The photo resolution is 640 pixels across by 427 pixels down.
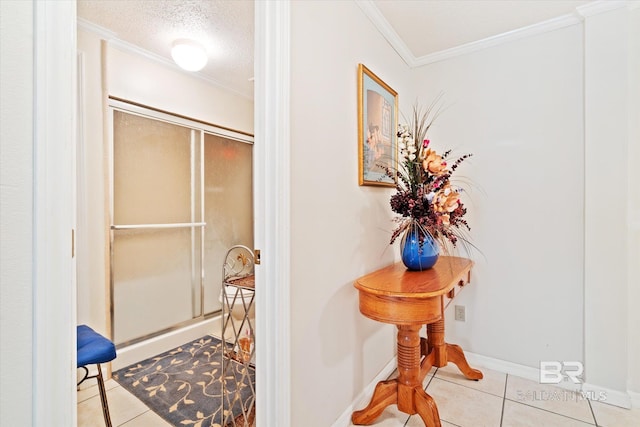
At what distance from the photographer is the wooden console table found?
4.40 feet

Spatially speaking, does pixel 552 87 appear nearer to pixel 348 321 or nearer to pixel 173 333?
pixel 348 321

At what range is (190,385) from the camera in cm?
208

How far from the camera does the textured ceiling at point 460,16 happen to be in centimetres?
186

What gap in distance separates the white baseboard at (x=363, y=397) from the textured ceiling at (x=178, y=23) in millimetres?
2505

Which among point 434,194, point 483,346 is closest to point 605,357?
point 483,346

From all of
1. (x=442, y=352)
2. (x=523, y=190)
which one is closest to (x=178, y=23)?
(x=523, y=190)

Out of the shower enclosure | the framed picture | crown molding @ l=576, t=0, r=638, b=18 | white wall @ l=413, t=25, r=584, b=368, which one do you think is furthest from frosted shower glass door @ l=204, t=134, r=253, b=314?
crown molding @ l=576, t=0, r=638, b=18

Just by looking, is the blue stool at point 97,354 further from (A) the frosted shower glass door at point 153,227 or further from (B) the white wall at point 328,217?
(B) the white wall at point 328,217

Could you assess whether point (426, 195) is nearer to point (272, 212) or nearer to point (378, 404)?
point (272, 212)

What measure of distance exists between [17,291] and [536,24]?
2.96 m

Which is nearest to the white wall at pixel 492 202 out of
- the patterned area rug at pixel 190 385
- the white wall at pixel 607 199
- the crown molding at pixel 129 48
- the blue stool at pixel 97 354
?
the white wall at pixel 607 199

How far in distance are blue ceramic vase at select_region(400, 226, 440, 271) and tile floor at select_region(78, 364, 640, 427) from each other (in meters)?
0.86

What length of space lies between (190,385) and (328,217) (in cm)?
163

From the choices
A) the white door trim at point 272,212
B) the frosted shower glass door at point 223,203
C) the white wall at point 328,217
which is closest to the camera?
the white door trim at point 272,212
